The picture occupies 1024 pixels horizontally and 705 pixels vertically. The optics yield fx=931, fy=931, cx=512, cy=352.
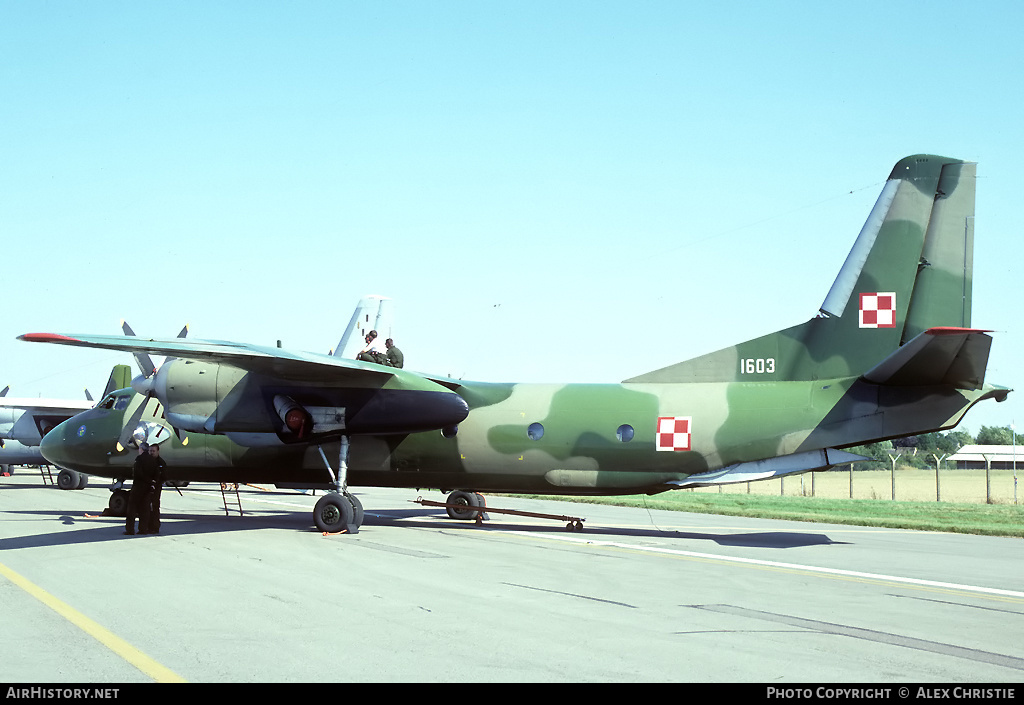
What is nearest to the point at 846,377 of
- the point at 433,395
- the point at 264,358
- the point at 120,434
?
the point at 433,395

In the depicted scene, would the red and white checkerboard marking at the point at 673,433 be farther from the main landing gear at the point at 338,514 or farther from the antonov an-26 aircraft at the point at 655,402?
the main landing gear at the point at 338,514

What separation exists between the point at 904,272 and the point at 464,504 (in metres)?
12.3

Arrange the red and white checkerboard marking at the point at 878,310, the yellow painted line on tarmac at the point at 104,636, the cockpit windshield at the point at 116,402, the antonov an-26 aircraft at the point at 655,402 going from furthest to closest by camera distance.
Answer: the cockpit windshield at the point at 116,402
the red and white checkerboard marking at the point at 878,310
the antonov an-26 aircraft at the point at 655,402
the yellow painted line on tarmac at the point at 104,636

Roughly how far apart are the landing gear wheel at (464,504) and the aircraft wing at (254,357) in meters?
5.31

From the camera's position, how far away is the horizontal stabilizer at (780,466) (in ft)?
60.2

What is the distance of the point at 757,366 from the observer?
19.6 metres

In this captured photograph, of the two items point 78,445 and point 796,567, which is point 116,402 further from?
point 796,567

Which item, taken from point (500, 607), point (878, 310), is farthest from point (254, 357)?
point (878, 310)

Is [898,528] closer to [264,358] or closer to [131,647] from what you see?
[264,358]

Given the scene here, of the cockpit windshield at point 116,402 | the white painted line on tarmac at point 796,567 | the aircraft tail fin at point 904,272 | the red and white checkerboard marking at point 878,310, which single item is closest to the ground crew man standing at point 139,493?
the cockpit windshield at point 116,402

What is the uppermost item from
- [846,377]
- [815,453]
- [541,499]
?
[846,377]

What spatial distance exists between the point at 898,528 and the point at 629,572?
45.1 ft

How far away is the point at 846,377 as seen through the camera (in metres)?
18.6

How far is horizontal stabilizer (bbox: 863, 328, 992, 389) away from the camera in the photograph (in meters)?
15.6
